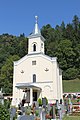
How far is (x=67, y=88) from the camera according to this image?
58500mm

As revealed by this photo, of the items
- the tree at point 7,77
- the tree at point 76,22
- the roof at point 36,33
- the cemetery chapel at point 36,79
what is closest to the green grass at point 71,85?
the tree at point 7,77

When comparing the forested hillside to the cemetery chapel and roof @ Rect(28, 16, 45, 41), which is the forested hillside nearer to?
the cemetery chapel

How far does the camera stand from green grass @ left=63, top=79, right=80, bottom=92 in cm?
5650

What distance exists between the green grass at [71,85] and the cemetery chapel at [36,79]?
58.0 ft

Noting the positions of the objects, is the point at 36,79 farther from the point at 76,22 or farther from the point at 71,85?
the point at 76,22

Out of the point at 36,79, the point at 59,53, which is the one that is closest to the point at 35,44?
the point at 36,79

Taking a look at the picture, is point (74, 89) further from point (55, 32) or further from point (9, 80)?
point (55, 32)

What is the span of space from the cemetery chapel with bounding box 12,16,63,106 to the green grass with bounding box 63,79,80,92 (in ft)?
58.0

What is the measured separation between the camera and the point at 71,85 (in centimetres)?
6109

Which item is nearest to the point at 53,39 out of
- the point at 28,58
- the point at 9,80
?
the point at 9,80

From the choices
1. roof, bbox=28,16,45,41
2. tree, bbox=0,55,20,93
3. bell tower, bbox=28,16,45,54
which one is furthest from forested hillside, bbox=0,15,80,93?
roof, bbox=28,16,45,41

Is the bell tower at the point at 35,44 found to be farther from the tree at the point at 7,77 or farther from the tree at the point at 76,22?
the tree at the point at 76,22

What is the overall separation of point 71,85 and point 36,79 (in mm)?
24152

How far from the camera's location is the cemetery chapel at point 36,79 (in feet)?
122
